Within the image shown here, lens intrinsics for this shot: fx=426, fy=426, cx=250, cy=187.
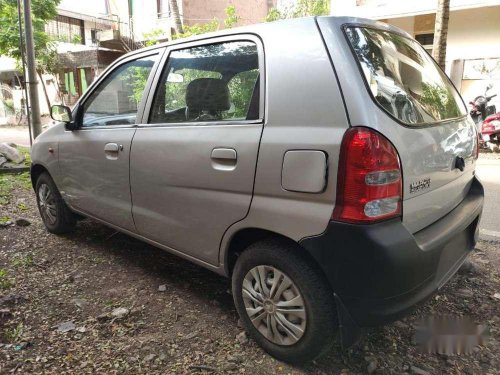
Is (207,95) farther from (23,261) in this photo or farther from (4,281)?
(23,261)

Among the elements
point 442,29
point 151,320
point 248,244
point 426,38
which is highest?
point 426,38

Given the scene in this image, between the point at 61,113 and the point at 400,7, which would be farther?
the point at 400,7

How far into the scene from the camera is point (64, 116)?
3570mm

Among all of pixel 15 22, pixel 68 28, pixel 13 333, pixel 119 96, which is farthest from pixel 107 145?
pixel 68 28

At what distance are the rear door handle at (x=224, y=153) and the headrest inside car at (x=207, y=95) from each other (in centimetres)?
29

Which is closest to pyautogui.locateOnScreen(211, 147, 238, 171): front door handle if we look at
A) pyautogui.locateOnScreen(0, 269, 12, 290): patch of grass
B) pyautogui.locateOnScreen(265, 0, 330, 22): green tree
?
pyautogui.locateOnScreen(0, 269, 12, 290): patch of grass

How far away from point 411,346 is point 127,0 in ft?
73.8

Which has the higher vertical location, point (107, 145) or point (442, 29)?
point (442, 29)

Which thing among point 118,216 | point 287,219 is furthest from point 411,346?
point 118,216

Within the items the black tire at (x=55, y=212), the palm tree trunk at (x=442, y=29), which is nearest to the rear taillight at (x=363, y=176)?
the black tire at (x=55, y=212)

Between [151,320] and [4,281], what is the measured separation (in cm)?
134

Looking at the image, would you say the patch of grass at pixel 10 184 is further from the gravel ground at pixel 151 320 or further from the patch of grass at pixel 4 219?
the gravel ground at pixel 151 320

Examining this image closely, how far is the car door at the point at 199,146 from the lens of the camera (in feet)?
7.40

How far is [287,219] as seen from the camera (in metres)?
2.01
